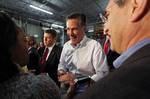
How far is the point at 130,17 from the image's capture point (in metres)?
0.64

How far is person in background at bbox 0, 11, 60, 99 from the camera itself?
1.39 metres

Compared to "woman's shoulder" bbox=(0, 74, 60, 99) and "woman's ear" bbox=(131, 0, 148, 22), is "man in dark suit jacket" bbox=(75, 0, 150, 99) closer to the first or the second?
"woman's ear" bbox=(131, 0, 148, 22)

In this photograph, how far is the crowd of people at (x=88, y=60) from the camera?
0.42m

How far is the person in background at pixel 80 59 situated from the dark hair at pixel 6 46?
2.53 ft

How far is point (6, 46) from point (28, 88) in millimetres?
264

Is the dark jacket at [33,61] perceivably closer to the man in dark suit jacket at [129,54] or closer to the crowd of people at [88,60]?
the crowd of people at [88,60]

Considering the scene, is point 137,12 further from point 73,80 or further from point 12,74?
point 73,80

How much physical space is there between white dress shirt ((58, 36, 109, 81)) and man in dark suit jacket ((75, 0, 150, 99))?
1616 mm

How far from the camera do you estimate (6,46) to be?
→ 142cm

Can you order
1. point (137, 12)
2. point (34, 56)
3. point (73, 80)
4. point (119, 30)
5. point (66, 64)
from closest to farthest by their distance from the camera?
point (137, 12)
point (119, 30)
point (73, 80)
point (66, 64)
point (34, 56)

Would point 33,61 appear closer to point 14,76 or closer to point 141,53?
point 14,76

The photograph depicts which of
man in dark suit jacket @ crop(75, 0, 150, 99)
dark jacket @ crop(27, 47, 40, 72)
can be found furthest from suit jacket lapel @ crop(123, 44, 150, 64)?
dark jacket @ crop(27, 47, 40, 72)

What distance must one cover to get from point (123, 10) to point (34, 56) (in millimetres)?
3936

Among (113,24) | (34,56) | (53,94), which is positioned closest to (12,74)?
(53,94)
